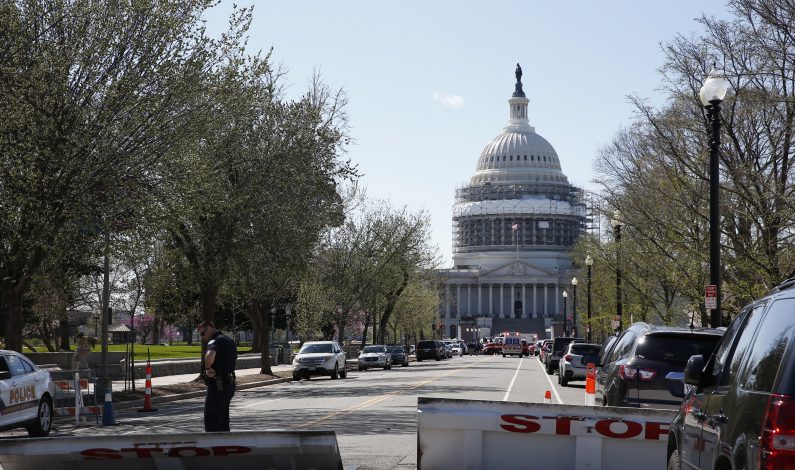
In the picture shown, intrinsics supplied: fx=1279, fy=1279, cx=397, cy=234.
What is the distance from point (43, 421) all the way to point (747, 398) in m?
16.6

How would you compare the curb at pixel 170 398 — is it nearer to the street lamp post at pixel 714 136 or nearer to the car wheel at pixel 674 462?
the street lamp post at pixel 714 136

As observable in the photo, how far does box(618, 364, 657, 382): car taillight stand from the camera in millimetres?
16844

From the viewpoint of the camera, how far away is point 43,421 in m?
21.5

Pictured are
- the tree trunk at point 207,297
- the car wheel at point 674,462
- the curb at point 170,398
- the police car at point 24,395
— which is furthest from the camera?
the tree trunk at point 207,297

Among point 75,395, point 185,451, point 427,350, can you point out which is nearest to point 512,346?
point 427,350

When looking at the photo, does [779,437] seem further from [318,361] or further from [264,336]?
[264,336]

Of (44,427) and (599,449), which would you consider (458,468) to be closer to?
(599,449)

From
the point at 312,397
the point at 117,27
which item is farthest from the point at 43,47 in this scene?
the point at 312,397

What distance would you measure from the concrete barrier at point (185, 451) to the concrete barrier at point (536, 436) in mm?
2239

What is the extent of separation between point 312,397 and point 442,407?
20.3m

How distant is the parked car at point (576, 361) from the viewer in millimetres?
41281

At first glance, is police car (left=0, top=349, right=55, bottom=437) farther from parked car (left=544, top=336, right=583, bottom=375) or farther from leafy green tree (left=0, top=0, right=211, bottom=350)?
parked car (left=544, top=336, right=583, bottom=375)

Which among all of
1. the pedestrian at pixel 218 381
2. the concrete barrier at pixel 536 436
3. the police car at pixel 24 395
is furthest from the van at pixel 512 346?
the concrete barrier at pixel 536 436

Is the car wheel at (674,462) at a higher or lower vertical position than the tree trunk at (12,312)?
lower
